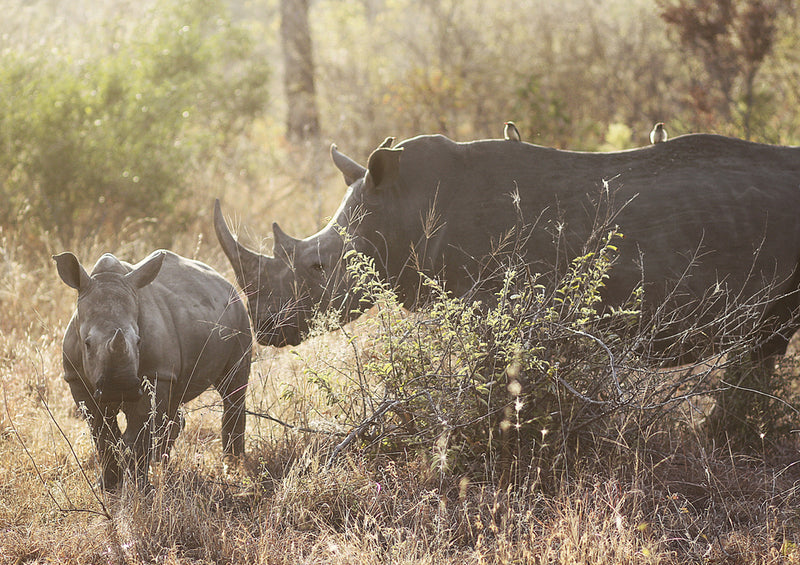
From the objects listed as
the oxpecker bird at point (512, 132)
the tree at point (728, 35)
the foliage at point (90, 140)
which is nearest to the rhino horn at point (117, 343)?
the oxpecker bird at point (512, 132)

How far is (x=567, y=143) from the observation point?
434 inches

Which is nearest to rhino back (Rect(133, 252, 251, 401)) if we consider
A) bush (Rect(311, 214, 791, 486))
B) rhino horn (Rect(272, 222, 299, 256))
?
rhino horn (Rect(272, 222, 299, 256))

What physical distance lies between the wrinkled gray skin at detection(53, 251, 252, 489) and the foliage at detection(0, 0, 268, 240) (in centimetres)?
363

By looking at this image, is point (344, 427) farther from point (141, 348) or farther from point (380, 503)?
point (141, 348)

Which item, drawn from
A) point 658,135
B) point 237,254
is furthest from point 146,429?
point 658,135

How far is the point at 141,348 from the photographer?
141 inches

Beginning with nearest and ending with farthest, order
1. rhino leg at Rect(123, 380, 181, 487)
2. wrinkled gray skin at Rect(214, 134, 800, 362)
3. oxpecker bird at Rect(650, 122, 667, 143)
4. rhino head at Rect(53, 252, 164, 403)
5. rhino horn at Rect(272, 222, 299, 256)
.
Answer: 1. rhino head at Rect(53, 252, 164, 403)
2. rhino leg at Rect(123, 380, 181, 487)
3. wrinkled gray skin at Rect(214, 134, 800, 362)
4. rhino horn at Rect(272, 222, 299, 256)
5. oxpecker bird at Rect(650, 122, 667, 143)

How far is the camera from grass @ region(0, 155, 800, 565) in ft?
10.5

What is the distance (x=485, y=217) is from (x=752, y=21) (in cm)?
682

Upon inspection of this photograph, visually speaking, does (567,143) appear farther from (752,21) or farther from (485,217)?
(485,217)

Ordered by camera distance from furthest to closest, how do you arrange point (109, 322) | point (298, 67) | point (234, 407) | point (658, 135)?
1. point (298, 67)
2. point (658, 135)
3. point (234, 407)
4. point (109, 322)

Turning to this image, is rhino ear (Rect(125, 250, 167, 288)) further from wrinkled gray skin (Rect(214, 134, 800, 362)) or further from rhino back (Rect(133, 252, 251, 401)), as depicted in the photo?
wrinkled gray skin (Rect(214, 134, 800, 362))

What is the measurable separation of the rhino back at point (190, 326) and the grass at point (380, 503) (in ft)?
0.96

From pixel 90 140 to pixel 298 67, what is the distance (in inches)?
267
